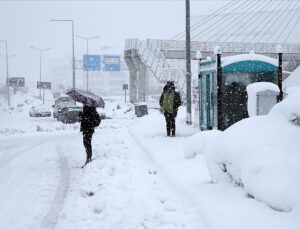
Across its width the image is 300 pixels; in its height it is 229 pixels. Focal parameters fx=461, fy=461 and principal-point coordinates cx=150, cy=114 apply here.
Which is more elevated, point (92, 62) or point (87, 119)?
point (92, 62)

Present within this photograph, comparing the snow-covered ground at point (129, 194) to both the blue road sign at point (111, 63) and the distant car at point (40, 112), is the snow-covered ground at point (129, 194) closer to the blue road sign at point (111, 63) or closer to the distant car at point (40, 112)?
the distant car at point (40, 112)

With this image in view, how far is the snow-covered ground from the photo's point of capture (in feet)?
20.5

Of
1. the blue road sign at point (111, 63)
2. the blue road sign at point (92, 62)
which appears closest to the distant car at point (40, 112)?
the blue road sign at point (92, 62)

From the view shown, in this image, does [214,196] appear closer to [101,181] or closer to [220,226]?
[220,226]

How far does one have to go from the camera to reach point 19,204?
307 inches

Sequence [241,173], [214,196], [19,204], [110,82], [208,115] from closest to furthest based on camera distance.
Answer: [241,173], [214,196], [19,204], [208,115], [110,82]

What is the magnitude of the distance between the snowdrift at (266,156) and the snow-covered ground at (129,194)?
0.57 feet

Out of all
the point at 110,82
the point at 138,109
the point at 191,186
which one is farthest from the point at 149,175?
the point at 110,82

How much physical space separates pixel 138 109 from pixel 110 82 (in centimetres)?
12016

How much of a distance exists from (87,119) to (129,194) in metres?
3.93

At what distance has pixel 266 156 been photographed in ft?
20.7

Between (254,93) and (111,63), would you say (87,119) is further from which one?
(111,63)

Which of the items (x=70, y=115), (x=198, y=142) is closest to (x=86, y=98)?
(x=198, y=142)

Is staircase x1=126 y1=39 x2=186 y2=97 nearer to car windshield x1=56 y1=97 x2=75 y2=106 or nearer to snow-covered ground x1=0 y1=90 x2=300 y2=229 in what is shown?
car windshield x1=56 y1=97 x2=75 y2=106
